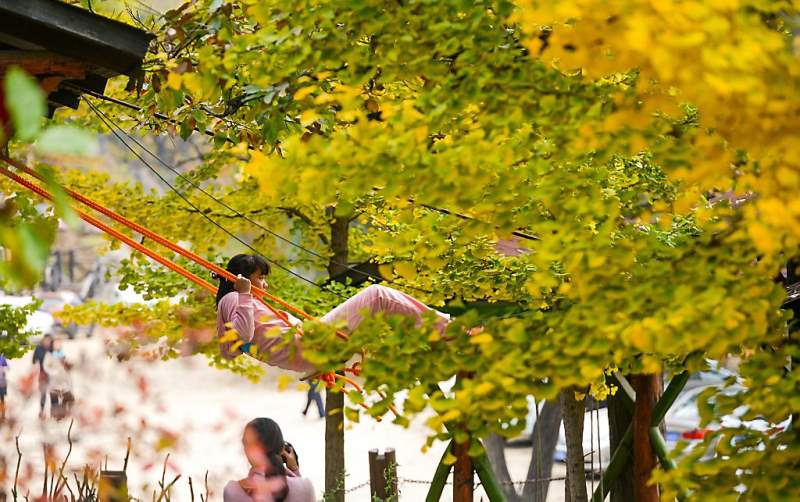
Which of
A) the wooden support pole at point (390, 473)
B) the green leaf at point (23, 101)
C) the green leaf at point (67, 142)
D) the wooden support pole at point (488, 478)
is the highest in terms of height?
the wooden support pole at point (390, 473)

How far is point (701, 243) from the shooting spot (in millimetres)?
3158

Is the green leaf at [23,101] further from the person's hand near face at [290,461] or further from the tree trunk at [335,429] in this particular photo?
the tree trunk at [335,429]

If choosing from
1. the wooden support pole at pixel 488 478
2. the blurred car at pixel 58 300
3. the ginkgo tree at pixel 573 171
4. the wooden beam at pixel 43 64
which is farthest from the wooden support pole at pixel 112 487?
the blurred car at pixel 58 300

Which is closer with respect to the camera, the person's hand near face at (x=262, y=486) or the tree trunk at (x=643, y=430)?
the person's hand near face at (x=262, y=486)

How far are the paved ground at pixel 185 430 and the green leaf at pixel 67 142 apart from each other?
6.71 m

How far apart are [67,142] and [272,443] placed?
190 inches

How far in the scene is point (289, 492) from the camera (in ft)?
19.1

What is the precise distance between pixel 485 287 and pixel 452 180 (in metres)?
4.03

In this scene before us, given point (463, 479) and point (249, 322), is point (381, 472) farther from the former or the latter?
point (249, 322)

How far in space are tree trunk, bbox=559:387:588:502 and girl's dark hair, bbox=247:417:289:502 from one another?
3.02 m

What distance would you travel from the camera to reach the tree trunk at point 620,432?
7.51 meters

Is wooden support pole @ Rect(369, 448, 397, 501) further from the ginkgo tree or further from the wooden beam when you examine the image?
the ginkgo tree

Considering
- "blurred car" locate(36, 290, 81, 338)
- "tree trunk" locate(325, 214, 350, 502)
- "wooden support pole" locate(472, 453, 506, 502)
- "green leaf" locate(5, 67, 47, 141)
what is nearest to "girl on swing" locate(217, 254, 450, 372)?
"wooden support pole" locate(472, 453, 506, 502)

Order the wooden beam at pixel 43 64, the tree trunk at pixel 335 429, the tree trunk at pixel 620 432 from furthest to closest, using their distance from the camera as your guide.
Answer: the tree trunk at pixel 335 429
the tree trunk at pixel 620 432
the wooden beam at pixel 43 64
